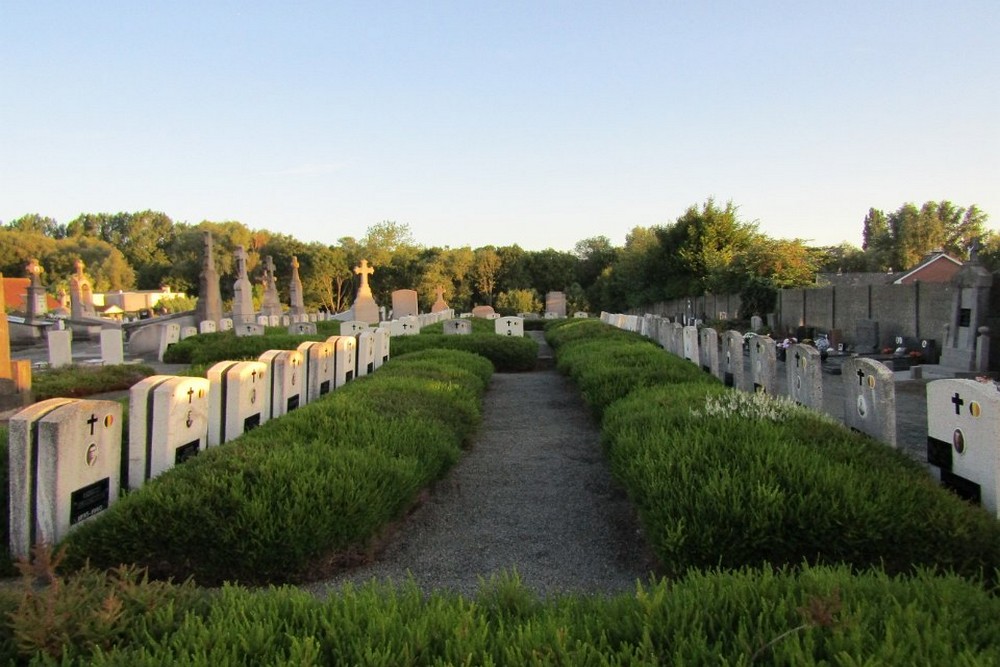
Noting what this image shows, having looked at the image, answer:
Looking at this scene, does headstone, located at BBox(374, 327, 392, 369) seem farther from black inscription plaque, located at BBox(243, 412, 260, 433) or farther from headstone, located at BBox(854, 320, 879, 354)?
headstone, located at BBox(854, 320, 879, 354)

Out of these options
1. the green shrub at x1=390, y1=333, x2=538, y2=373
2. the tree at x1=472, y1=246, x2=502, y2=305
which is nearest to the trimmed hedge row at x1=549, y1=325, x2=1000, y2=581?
the green shrub at x1=390, y1=333, x2=538, y2=373

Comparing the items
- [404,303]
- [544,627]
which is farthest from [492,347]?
[404,303]

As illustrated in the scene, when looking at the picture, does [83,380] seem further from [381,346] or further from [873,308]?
[873,308]

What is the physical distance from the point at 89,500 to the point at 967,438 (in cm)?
552

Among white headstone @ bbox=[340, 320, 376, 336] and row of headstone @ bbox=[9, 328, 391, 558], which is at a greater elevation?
white headstone @ bbox=[340, 320, 376, 336]

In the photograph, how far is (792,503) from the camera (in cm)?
360

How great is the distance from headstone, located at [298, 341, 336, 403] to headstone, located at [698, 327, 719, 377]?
5.56 metres

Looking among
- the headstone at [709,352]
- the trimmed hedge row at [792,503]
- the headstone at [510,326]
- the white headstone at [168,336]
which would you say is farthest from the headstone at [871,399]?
the white headstone at [168,336]

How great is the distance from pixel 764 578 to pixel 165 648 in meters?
2.15

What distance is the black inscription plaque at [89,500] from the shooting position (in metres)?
4.16

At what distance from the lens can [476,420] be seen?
25.3ft

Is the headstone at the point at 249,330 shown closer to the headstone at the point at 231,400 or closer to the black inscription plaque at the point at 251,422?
the black inscription plaque at the point at 251,422

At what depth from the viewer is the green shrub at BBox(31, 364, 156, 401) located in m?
10.7

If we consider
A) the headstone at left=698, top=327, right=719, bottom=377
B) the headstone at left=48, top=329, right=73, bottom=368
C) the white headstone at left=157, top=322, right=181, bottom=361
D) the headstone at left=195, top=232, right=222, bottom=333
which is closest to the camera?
the headstone at left=698, top=327, right=719, bottom=377
